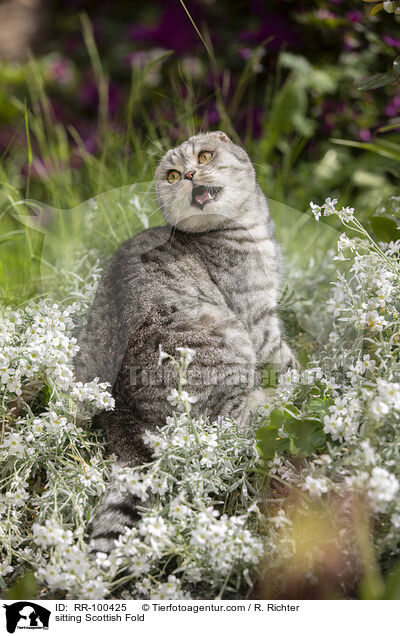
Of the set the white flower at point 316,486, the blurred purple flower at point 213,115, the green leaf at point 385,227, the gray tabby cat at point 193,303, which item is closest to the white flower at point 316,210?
the gray tabby cat at point 193,303

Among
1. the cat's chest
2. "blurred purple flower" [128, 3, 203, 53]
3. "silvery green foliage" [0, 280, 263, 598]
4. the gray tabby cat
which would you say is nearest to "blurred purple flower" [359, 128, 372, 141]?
"blurred purple flower" [128, 3, 203, 53]

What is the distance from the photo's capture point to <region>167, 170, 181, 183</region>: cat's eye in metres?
1.83

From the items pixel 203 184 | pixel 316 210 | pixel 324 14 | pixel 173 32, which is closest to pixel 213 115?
pixel 324 14

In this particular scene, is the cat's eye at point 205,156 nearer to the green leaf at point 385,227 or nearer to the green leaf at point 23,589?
the green leaf at point 385,227

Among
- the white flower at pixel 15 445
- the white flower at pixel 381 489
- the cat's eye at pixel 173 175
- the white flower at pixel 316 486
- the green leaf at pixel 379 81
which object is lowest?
the white flower at pixel 15 445

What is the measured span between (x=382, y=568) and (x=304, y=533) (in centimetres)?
19

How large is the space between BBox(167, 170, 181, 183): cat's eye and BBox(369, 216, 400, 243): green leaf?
809mm

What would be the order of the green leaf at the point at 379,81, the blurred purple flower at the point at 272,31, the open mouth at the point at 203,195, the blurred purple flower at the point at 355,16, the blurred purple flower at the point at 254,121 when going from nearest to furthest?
the open mouth at the point at 203,195, the green leaf at the point at 379,81, the blurred purple flower at the point at 355,16, the blurred purple flower at the point at 272,31, the blurred purple flower at the point at 254,121

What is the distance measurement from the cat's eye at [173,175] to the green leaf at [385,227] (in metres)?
0.81

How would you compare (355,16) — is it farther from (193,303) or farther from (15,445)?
(15,445)
